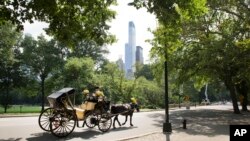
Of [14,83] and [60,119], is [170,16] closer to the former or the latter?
[60,119]

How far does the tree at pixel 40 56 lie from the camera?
73938 mm

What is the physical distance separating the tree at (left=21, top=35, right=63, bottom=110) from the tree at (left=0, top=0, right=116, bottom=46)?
2143 inches

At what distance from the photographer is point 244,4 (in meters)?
28.7

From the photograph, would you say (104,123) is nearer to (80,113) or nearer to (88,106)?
(88,106)

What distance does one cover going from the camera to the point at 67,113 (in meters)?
17.0

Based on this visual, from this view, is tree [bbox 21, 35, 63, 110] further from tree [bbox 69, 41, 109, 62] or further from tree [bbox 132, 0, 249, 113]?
tree [bbox 132, 0, 249, 113]

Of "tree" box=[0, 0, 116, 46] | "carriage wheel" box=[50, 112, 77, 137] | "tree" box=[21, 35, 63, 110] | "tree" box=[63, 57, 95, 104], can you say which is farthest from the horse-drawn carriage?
"tree" box=[21, 35, 63, 110]

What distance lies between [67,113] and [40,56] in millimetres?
60433

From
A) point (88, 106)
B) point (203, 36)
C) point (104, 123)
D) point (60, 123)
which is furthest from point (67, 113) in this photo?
point (203, 36)

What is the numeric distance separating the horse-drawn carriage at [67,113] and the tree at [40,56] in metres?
55.1

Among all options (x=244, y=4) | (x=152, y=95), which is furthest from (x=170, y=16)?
(x=152, y=95)

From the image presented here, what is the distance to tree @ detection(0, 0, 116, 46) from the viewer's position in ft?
54.7

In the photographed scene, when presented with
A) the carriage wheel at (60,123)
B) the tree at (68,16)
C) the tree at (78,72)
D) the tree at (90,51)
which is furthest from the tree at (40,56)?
the carriage wheel at (60,123)

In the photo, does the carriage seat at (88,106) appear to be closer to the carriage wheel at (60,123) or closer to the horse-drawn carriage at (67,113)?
the horse-drawn carriage at (67,113)
